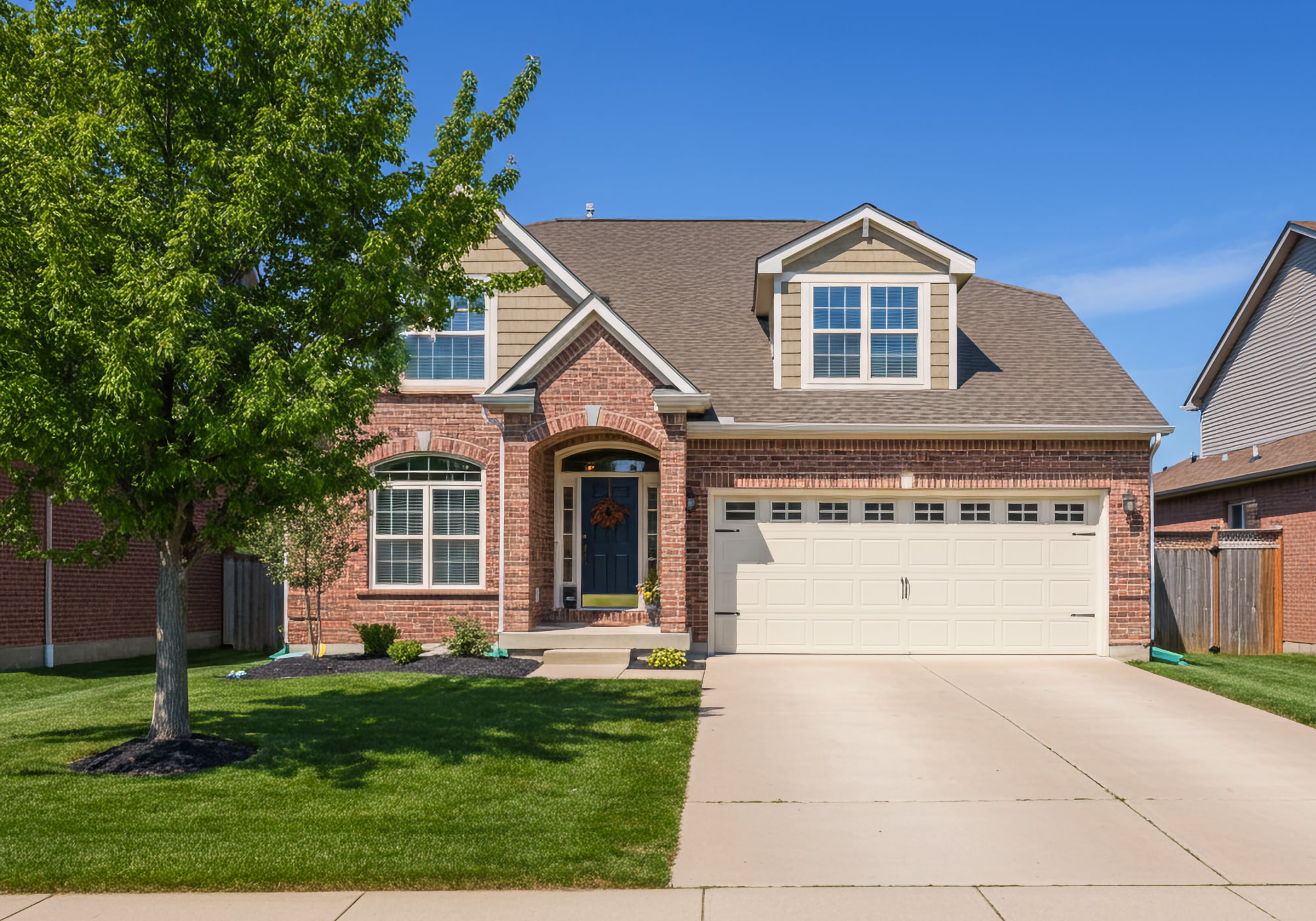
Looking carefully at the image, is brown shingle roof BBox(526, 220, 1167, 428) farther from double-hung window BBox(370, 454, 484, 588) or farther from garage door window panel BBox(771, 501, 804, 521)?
double-hung window BBox(370, 454, 484, 588)

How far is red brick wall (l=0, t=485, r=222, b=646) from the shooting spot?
46.5 ft

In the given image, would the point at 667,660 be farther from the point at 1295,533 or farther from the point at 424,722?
the point at 1295,533

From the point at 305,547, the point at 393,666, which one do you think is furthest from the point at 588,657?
the point at 305,547

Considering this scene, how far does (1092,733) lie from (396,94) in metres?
9.25

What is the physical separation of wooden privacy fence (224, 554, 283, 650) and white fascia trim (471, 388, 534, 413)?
7.13m

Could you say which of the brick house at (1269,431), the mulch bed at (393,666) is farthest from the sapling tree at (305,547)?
the brick house at (1269,431)

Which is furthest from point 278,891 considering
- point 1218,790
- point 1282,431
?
point 1282,431

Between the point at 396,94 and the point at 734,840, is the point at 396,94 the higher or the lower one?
the higher one

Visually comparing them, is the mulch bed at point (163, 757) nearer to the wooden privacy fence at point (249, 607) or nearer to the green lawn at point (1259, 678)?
the wooden privacy fence at point (249, 607)

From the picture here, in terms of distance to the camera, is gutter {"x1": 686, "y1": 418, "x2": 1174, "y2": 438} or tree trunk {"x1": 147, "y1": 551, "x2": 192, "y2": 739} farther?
gutter {"x1": 686, "y1": 418, "x2": 1174, "y2": 438}

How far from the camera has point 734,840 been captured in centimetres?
608

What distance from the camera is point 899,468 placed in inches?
585

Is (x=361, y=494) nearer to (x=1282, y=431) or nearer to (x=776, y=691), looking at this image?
(x=776, y=691)

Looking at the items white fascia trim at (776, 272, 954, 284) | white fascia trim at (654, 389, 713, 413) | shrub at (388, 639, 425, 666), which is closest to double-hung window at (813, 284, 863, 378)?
white fascia trim at (776, 272, 954, 284)
